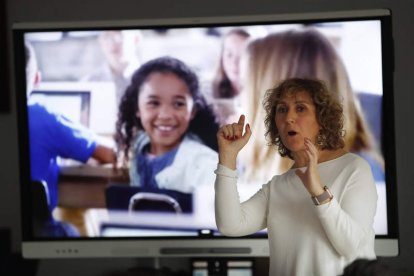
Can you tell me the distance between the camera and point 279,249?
51.6 inches

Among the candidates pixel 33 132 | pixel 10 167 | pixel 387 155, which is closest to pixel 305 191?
pixel 387 155

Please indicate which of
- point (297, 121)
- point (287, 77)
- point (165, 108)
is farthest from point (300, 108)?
point (165, 108)

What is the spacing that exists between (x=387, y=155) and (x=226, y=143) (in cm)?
86

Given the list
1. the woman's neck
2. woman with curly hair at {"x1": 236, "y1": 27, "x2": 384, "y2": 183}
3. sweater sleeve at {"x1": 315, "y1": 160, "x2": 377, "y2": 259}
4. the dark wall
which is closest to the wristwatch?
sweater sleeve at {"x1": 315, "y1": 160, "x2": 377, "y2": 259}

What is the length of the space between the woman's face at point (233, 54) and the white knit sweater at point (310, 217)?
69 cm

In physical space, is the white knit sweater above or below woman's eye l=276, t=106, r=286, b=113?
below

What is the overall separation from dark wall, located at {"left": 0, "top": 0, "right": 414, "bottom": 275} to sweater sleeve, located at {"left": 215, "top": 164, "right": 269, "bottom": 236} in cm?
95

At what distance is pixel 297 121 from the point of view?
1.28 meters

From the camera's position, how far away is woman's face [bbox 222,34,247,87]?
1982 millimetres

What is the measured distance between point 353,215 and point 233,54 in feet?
3.00

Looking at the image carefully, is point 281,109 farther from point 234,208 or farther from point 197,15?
point 197,15

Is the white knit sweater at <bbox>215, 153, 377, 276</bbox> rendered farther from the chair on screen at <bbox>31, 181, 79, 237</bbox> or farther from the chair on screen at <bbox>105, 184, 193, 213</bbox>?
the chair on screen at <bbox>31, 181, 79, 237</bbox>

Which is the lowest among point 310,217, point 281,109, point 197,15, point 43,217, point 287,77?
point 43,217

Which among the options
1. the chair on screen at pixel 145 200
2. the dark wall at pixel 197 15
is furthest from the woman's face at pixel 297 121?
the dark wall at pixel 197 15
